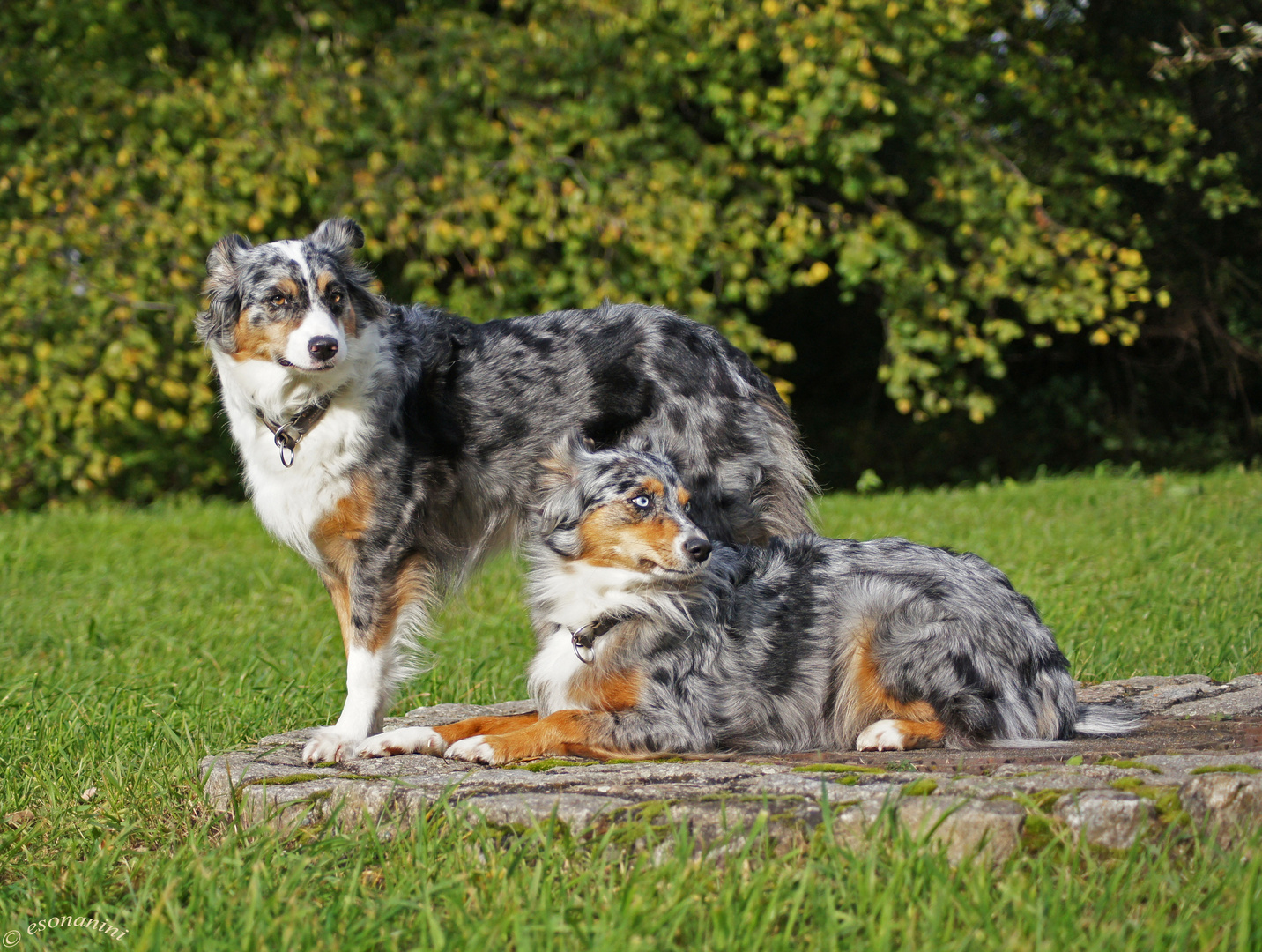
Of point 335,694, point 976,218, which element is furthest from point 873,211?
point 335,694

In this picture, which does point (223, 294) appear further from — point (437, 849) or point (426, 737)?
point (437, 849)

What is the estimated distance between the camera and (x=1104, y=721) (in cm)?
388

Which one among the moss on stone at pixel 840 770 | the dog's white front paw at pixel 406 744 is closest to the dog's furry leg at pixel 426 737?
the dog's white front paw at pixel 406 744

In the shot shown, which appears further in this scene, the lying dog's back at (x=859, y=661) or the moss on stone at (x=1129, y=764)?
the lying dog's back at (x=859, y=661)

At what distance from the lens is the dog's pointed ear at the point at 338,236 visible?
14.6ft

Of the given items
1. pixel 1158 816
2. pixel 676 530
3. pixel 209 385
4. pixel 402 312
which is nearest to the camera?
pixel 1158 816

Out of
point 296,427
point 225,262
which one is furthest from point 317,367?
point 225,262

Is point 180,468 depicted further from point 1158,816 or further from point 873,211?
point 1158,816

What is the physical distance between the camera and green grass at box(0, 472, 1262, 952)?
2.48 metres

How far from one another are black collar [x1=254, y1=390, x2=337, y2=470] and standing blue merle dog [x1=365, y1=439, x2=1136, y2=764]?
3.23ft

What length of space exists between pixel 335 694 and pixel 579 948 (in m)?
2.83

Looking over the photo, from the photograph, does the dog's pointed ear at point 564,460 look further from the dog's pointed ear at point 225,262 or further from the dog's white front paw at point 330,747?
the dog's pointed ear at point 225,262

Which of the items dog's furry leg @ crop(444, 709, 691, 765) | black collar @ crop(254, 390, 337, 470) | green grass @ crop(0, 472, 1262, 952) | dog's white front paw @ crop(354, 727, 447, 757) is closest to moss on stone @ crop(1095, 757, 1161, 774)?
green grass @ crop(0, 472, 1262, 952)

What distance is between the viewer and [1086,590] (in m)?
6.85
